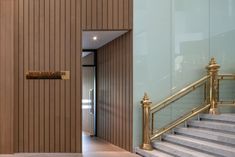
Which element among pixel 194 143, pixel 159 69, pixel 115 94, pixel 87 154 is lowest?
pixel 87 154

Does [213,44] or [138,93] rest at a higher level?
[213,44]

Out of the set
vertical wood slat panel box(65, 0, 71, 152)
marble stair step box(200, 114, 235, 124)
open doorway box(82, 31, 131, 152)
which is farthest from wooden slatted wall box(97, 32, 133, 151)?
marble stair step box(200, 114, 235, 124)

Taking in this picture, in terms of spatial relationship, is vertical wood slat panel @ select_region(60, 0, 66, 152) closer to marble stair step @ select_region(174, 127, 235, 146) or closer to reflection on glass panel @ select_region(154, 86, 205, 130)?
reflection on glass panel @ select_region(154, 86, 205, 130)

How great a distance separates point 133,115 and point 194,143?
1.83m

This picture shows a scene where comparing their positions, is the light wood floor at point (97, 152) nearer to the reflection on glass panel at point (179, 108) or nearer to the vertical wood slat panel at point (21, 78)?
the vertical wood slat panel at point (21, 78)

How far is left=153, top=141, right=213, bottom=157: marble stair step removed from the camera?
637 centimetres

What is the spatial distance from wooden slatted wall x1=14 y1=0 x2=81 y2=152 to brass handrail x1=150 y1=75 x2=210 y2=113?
74.6 inches

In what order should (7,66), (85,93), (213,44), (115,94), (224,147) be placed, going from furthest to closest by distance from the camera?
(85,93), (115,94), (213,44), (7,66), (224,147)

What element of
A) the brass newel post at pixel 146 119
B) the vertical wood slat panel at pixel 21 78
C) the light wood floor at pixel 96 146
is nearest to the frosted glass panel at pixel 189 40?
the brass newel post at pixel 146 119

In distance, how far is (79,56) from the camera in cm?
812

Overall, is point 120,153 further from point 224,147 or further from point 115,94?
point 224,147

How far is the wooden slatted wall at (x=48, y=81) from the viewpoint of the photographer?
8.04 metres

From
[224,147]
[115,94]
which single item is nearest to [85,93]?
[115,94]

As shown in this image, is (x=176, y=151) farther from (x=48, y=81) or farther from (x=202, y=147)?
(x=48, y=81)
